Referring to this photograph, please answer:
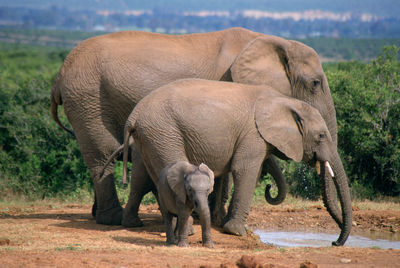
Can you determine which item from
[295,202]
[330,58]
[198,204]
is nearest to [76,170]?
[295,202]

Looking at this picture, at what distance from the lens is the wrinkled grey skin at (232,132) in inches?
353

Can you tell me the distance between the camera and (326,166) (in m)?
9.52

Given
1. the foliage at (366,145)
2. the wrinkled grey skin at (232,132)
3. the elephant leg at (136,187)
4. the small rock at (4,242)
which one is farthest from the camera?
the foliage at (366,145)

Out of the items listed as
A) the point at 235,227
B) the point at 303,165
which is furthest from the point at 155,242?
the point at 303,165

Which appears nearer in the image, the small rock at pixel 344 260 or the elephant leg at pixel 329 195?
the small rock at pixel 344 260

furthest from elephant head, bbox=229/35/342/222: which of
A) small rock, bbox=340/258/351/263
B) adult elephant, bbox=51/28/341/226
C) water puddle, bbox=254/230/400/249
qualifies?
small rock, bbox=340/258/351/263

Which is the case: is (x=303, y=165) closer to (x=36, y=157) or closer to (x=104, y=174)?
(x=104, y=174)

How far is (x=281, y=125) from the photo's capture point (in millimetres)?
9406

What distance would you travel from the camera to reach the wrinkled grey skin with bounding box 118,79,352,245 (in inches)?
353

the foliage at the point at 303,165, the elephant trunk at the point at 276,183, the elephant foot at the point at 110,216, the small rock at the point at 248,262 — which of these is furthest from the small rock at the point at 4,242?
the foliage at the point at 303,165

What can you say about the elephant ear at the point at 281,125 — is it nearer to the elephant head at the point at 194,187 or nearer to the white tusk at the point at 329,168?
the white tusk at the point at 329,168

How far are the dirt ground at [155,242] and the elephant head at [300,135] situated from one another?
127 cm

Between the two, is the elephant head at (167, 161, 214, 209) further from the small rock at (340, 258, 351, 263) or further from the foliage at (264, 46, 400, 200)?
the foliage at (264, 46, 400, 200)

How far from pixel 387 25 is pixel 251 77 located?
145638mm
